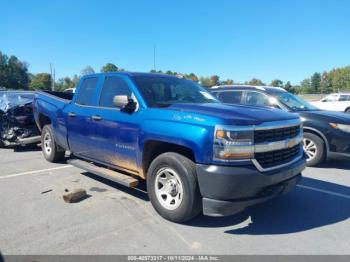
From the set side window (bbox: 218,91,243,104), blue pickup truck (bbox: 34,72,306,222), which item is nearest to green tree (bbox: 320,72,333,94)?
side window (bbox: 218,91,243,104)

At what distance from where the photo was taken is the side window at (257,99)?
834 cm

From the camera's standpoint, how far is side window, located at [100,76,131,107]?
5107 mm

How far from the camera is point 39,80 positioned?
349 ft

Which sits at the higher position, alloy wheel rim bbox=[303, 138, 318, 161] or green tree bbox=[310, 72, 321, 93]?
green tree bbox=[310, 72, 321, 93]

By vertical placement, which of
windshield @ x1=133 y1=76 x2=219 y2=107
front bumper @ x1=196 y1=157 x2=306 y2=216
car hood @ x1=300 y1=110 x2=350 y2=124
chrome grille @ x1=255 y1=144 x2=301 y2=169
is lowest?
front bumper @ x1=196 y1=157 x2=306 y2=216

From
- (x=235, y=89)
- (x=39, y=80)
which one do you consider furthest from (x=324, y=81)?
(x=235, y=89)

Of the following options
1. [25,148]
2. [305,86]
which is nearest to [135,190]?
[25,148]

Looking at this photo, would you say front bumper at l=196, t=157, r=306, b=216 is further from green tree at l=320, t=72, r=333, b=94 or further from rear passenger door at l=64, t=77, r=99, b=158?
green tree at l=320, t=72, r=333, b=94

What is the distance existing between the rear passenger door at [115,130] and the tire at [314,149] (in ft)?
14.4

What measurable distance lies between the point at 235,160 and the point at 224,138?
0.28 m

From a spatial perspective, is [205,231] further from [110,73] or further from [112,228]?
[110,73]

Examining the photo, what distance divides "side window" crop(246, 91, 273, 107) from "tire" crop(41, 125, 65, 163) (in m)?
4.74

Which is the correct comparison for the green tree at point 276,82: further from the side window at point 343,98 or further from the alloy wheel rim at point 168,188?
the alloy wheel rim at point 168,188

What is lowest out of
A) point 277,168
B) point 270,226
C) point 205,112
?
point 270,226
